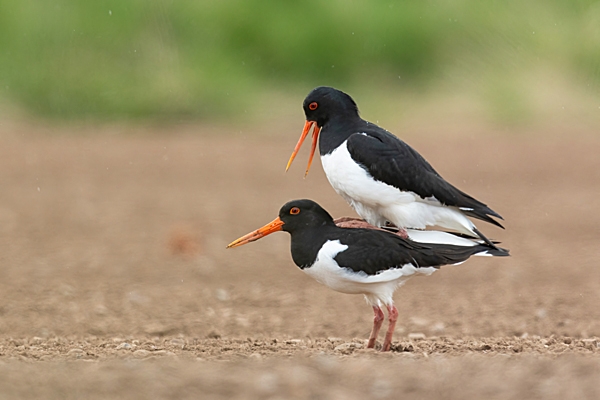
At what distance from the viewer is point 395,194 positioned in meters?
6.26

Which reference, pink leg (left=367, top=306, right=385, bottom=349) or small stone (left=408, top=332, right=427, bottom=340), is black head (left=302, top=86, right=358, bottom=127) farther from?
small stone (left=408, top=332, right=427, bottom=340)

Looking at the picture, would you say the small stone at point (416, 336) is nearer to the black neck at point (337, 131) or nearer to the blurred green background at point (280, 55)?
the black neck at point (337, 131)

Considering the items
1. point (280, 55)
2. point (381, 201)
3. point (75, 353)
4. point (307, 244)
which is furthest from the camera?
point (280, 55)

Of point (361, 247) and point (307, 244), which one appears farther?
point (307, 244)

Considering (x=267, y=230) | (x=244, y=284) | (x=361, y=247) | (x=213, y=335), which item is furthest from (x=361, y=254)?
(x=244, y=284)

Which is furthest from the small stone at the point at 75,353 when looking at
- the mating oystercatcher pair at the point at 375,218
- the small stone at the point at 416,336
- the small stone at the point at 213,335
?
the small stone at the point at 416,336

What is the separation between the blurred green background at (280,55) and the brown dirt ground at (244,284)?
2.48 feet

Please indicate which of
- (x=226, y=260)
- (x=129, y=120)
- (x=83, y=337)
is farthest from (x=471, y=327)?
(x=129, y=120)

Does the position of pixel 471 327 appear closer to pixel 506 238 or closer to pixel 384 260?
pixel 384 260

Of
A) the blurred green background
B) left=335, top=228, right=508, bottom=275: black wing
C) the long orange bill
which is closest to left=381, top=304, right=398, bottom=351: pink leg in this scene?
left=335, top=228, right=508, bottom=275: black wing

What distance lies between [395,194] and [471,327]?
2011 mm

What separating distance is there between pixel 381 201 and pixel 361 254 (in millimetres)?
439

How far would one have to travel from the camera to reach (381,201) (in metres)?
6.27

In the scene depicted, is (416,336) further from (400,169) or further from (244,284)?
(244,284)
